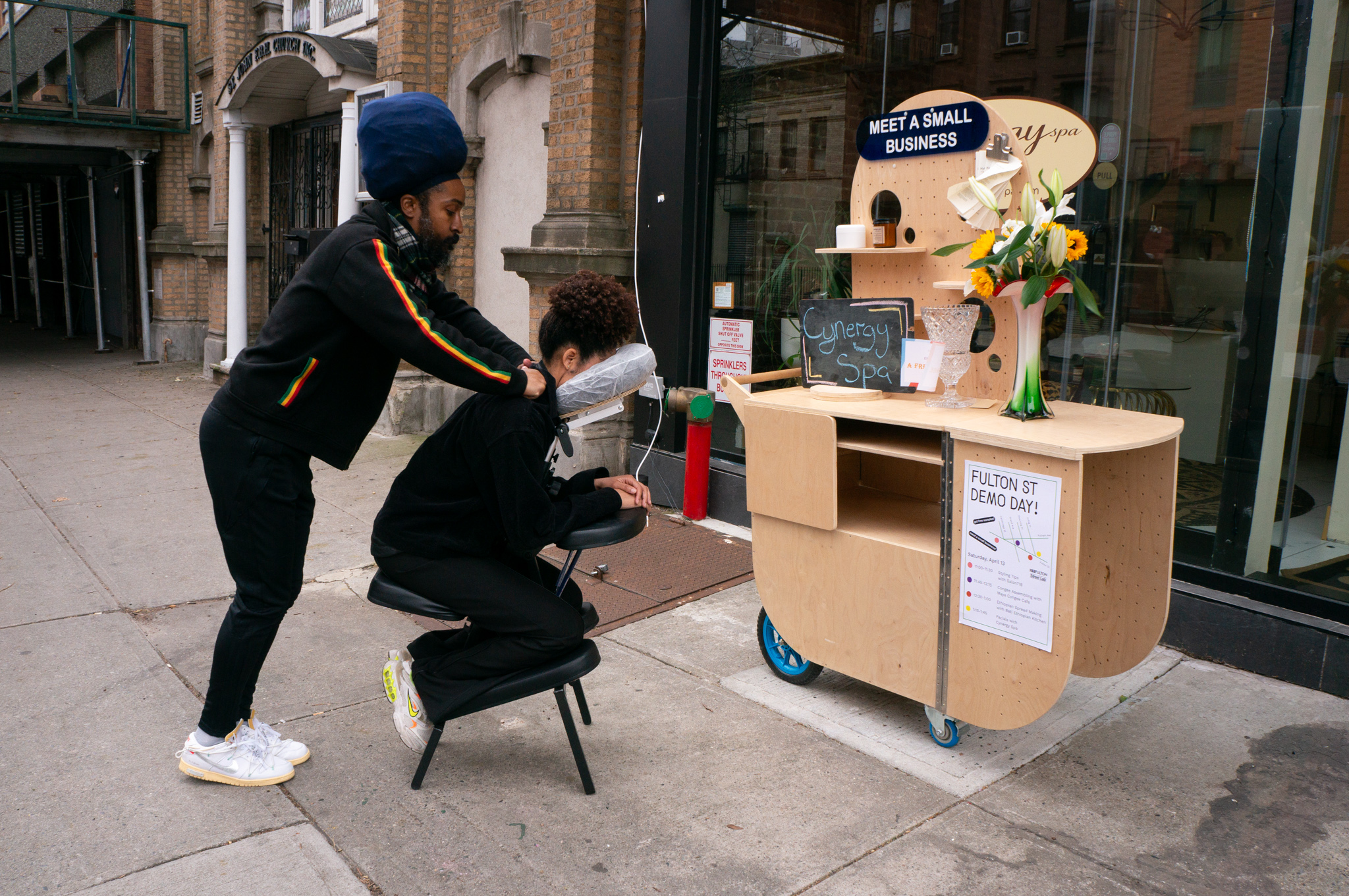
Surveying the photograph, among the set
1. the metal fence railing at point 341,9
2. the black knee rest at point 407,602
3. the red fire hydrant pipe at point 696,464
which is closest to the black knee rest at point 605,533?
the black knee rest at point 407,602

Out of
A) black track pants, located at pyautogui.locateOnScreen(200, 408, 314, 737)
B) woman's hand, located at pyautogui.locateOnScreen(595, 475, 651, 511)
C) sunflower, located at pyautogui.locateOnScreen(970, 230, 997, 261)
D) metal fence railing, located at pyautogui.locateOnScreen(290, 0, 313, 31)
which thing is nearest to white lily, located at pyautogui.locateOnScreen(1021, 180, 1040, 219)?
sunflower, located at pyautogui.locateOnScreen(970, 230, 997, 261)

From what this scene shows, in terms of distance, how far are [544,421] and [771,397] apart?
1108 mm

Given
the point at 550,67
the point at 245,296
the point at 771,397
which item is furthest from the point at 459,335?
the point at 245,296

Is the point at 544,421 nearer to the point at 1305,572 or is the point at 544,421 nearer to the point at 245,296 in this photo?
the point at 1305,572

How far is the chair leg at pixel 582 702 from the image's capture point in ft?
11.0

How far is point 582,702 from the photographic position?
11.4ft

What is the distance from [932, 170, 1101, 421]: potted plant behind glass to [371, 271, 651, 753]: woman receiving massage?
45.9 inches

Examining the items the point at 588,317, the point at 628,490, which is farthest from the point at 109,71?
the point at 628,490

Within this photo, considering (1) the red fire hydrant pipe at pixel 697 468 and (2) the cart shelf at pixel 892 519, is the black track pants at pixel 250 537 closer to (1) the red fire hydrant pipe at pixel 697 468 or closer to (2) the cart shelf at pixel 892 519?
(2) the cart shelf at pixel 892 519

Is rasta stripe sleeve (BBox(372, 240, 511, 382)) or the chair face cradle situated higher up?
rasta stripe sleeve (BBox(372, 240, 511, 382))

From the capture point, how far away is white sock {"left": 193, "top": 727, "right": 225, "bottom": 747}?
3148 millimetres

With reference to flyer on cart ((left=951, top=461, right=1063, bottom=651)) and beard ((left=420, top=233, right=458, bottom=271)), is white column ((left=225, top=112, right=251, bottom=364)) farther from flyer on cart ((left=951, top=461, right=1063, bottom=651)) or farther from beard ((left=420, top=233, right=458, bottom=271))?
flyer on cart ((left=951, top=461, right=1063, bottom=651))

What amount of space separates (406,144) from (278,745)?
1926 millimetres

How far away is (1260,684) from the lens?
400 centimetres
